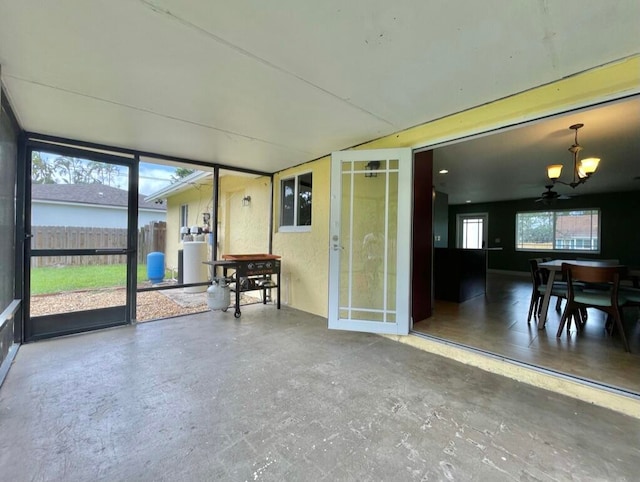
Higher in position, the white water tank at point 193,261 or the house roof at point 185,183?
the house roof at point 185,183

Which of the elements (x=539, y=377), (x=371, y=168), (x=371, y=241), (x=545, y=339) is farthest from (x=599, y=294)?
(x=371, y=168)

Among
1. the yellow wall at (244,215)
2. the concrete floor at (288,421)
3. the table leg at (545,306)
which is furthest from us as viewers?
the yellow wall at (244,215)

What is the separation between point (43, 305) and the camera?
10.7 ft

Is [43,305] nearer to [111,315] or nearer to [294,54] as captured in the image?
[111,315]

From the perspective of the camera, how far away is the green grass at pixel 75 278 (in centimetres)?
324

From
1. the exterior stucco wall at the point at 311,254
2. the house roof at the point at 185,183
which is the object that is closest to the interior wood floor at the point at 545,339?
the exterior stucco wall at the point at 311,254

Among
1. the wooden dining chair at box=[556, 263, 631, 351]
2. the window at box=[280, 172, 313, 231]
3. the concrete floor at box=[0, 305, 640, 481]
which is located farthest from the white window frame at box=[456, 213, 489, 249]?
the concrete floor at box=[0, 305, 640, 481]

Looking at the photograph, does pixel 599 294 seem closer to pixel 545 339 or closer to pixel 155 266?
pixel 545 339

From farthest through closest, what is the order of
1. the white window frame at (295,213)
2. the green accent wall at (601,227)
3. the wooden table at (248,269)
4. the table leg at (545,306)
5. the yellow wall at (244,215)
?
the green accent wall at (601,227)
the yellow wall at (244,215)
the white window frame at (295,213)
the wooden table at (248,269)
the table leg at (545,306)

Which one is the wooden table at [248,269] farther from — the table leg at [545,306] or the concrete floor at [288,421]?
the table leg at [545,306]

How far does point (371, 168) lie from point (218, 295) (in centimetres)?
302

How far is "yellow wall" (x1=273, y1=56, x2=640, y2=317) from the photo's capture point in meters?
2.00

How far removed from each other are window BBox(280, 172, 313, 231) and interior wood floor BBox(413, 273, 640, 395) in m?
2.53

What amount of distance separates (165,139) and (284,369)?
3146 mm
